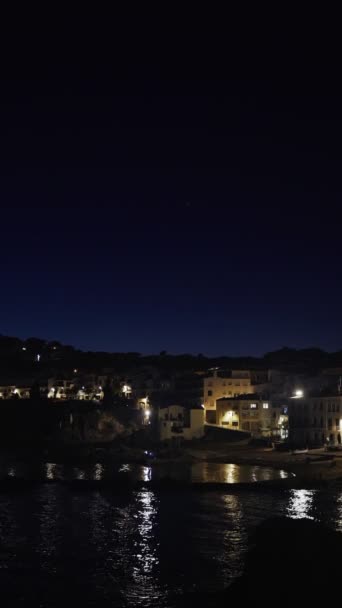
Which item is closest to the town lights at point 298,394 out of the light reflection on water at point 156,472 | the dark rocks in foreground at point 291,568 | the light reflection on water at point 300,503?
the light reflection on water at point 156,472

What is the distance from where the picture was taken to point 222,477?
47.2 meters

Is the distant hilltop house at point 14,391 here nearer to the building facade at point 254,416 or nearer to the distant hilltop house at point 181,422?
the distant hilltop house at point 181,422

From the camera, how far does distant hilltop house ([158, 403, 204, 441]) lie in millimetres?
73000

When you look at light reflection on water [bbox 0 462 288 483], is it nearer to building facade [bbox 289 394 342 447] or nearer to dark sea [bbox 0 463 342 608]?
dark sea [bbox 0 463 342 608]

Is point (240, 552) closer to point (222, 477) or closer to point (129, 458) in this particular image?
point (222, 477)

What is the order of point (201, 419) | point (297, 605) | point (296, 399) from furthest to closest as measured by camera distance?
point (201, 419), point (296, 399), point (297, 605)

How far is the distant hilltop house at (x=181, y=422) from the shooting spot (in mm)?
73000

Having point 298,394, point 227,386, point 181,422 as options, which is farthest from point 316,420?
point 227,386

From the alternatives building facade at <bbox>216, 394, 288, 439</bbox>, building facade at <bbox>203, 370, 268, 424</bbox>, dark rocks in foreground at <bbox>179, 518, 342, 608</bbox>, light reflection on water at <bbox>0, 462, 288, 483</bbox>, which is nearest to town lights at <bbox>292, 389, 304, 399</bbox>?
building facade at <bbox>216, 394, 288, 439</bbox>

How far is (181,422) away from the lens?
7481 centimetres

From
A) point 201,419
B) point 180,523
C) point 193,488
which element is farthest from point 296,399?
point 180,523

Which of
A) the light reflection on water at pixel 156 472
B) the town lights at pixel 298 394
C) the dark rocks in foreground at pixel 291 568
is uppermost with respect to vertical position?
the town lights at pixel 298 394

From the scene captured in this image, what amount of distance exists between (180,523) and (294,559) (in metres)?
17.4

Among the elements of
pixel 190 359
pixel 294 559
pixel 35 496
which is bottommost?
pixel 35 496
